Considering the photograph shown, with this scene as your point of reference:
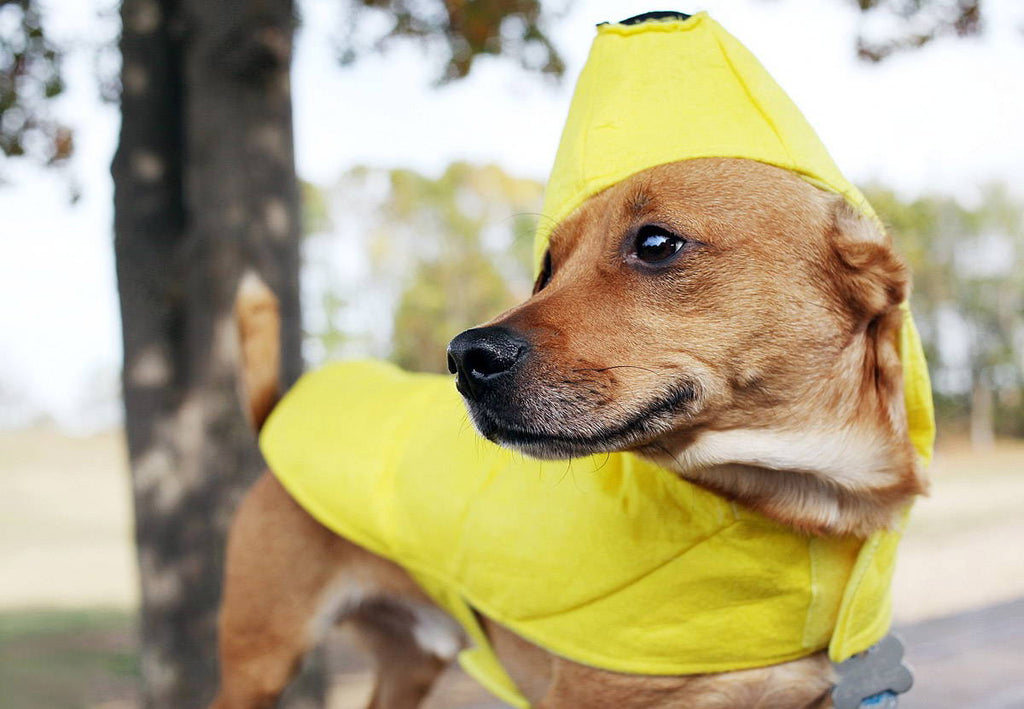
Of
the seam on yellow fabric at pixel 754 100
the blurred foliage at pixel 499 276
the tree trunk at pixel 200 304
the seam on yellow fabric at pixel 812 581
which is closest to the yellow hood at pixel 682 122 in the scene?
the seam on yellow fabric at pixel 754 100

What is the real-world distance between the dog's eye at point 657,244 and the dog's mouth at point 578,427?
28 cm

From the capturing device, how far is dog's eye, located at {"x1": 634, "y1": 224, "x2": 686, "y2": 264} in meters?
1.80

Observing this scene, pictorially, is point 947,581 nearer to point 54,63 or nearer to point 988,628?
point 988,628

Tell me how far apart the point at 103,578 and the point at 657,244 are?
9.82 m

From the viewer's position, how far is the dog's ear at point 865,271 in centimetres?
182

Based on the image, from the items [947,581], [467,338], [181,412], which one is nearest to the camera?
[467,338]

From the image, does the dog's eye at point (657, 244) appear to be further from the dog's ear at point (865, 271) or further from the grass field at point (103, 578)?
the grass field at point (103, 578)

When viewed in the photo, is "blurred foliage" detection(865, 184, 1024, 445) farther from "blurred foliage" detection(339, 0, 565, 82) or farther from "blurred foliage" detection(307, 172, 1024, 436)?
"blurred foliage" detection(339, 0, 565, 82)

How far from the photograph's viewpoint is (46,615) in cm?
774

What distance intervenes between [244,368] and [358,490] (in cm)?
78

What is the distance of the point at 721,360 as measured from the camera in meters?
1.72

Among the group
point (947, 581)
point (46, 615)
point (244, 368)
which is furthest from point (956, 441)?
point (244, 368)

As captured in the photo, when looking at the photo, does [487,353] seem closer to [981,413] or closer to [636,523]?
[636,523]

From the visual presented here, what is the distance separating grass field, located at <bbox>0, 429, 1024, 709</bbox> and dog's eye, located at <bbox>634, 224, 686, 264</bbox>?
1408 millimetres
